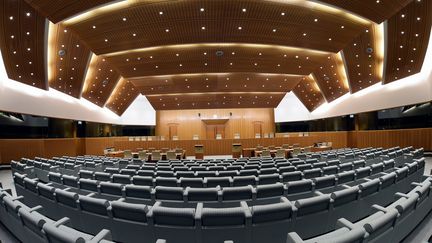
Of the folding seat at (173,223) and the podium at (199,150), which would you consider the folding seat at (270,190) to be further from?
the podium at (199,150)

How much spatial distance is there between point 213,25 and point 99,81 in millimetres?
11424

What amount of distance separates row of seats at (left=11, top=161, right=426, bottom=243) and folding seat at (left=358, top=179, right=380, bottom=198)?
23mm

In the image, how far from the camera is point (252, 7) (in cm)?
902

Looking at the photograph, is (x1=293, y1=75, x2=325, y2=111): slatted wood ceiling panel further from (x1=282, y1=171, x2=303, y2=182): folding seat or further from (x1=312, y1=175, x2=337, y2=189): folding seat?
(x1=312, y1=175, x2=337, y2=189): folding seat

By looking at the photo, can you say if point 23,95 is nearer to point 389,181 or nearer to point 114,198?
point 114,198

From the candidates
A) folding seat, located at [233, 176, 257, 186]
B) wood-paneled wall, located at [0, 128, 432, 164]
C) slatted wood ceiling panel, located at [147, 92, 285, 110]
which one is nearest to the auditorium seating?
folding seat, located at [233, 176, 257, 186]

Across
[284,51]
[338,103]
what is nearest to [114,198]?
[284,51]

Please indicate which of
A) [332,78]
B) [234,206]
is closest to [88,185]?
[234,206]

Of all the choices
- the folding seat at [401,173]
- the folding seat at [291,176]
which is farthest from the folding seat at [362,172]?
the folding seat at [291,176]

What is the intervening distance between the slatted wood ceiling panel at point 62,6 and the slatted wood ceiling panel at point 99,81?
5.51m

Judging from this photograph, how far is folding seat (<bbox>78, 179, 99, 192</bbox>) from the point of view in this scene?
4.12 metres

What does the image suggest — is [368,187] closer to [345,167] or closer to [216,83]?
[345,167]

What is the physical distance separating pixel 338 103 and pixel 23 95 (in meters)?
24.8

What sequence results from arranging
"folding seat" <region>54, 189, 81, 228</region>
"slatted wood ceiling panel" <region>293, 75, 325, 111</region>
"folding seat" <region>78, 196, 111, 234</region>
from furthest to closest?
"slatted wood ceiling panel" <region>293, 75, 325, 111</region> < "folding seat" <region>54, 189, 81, 228</region> < "folding seat" <region>78, 196, 111, 234</region>
